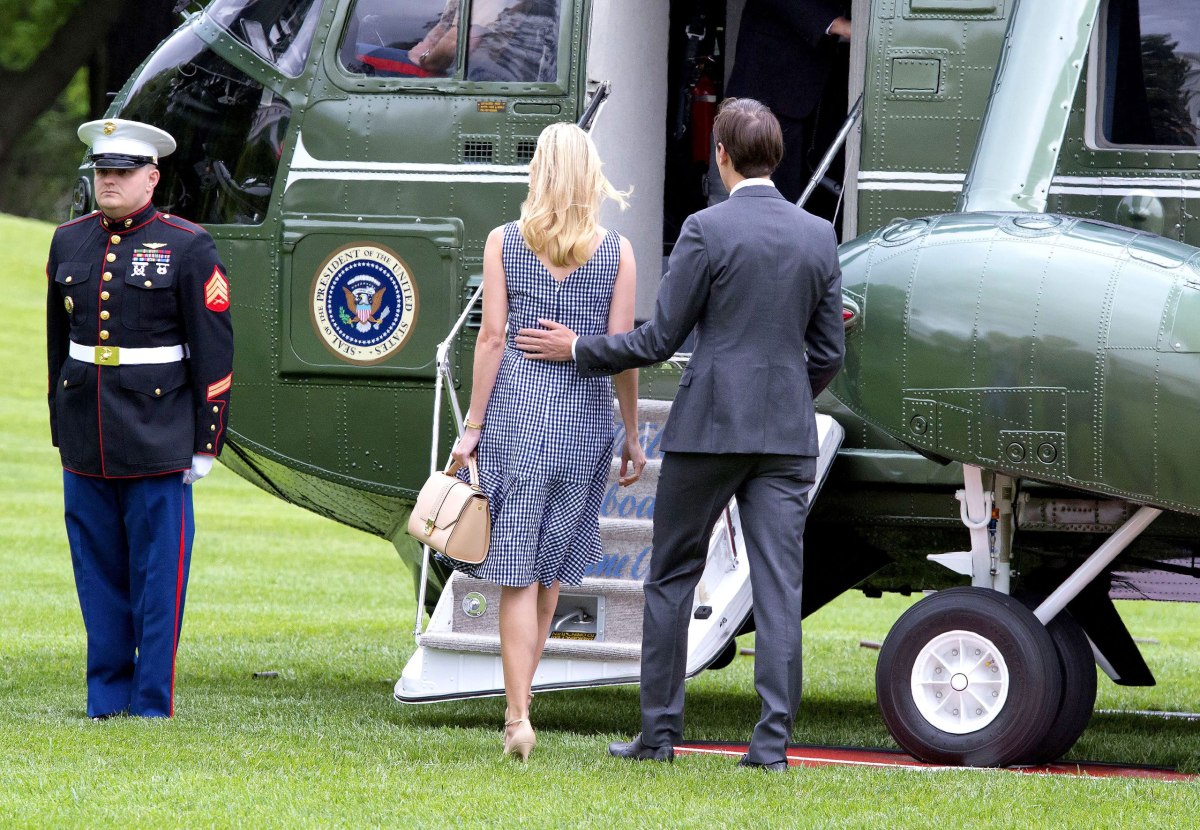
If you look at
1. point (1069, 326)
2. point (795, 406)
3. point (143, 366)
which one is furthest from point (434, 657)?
point (1069, 326)

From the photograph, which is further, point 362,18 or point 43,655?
point 43,655

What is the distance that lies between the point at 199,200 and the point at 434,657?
1939mm

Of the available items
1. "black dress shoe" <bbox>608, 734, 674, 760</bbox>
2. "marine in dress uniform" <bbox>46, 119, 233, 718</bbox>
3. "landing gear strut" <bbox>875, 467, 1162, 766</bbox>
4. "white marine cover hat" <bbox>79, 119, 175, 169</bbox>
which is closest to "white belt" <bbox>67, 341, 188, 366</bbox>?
"marine in dress uniform" <bbox>46, 119, 233, 718</bbox>

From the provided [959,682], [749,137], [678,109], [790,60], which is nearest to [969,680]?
[959,682]

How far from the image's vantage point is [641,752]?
4941 millimetres

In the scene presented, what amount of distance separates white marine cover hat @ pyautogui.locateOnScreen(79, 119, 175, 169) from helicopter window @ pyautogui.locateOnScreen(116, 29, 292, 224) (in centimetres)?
76

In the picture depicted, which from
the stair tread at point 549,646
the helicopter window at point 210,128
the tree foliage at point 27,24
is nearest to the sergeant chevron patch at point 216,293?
the helicopter window at point 210,128

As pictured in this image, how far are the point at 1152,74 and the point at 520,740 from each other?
2.98 metres

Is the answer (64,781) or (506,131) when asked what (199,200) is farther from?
(64,781)

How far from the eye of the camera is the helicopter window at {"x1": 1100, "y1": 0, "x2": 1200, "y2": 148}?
5.94 metres

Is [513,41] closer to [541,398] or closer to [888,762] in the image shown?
[541,398]

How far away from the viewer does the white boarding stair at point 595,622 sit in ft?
18.6

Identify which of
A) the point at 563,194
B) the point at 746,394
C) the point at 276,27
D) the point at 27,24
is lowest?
the point at 746,394

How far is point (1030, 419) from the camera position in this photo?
508 cm
